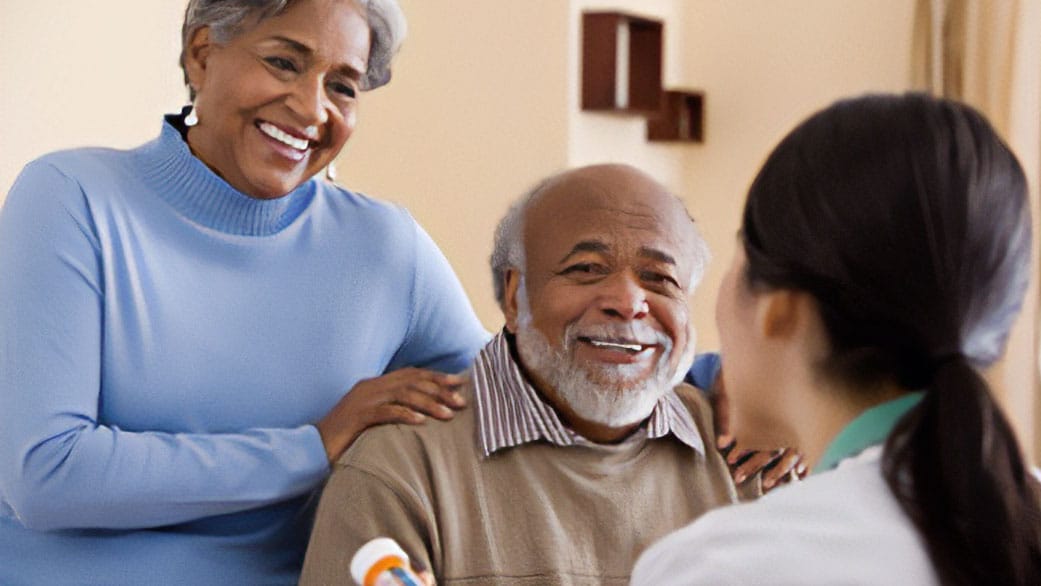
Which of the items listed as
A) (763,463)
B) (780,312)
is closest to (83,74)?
(763,463)

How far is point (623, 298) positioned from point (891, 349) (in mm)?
822

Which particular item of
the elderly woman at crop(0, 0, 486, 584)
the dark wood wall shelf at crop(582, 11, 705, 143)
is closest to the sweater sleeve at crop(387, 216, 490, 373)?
the elderly woman at crop(0, 0, 486, 584)

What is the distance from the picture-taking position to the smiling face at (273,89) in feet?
6.22

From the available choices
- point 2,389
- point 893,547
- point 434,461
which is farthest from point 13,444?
point 893,547

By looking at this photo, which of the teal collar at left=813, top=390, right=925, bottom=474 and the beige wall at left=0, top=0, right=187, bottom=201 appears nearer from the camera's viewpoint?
the teal collar at left=813, top=390, right=925, bottom=474

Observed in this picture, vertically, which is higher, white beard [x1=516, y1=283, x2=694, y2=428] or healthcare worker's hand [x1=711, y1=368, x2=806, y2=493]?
white beard [x1=516, y1=283, x2=694, y2=428]

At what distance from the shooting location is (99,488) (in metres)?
1.69

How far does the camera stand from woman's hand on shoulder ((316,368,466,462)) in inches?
71.3

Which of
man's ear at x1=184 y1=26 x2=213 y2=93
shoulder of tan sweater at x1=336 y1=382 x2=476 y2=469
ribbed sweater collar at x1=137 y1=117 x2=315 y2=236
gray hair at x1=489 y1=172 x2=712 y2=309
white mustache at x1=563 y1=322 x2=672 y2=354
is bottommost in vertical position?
shoulder of tan sweater at x1=336 y1=382 x2=476 y2=469

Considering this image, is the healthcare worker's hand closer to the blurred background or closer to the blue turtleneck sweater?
the blue turtleneck sweater

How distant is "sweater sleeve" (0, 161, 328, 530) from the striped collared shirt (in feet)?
0.87

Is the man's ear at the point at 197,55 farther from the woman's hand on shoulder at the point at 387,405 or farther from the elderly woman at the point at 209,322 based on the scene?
the woman's hand on shoulder at the point at 387,405

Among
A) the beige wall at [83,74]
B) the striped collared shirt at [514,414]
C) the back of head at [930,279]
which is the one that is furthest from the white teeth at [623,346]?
the beige wall at [83,74]

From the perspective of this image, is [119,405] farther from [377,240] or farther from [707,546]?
[707,546]
